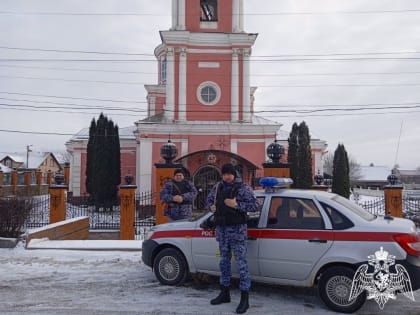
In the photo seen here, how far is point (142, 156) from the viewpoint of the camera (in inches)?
987

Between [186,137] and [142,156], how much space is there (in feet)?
9.58

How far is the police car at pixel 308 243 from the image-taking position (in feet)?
17.2

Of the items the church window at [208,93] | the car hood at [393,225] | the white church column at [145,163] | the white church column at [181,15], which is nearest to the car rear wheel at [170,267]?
the car hood at [393,225]

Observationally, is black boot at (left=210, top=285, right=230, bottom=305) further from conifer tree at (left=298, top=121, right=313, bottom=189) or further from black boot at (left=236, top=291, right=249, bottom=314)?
conifer tree at (left=298, top=121, right=313, bottom=189)

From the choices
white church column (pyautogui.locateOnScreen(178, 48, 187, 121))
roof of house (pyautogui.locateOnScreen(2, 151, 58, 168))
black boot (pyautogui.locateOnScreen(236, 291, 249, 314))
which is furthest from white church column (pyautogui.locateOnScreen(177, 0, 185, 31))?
roof of house (pyautogui.locateOnScreen(2, 151, 58, 168))

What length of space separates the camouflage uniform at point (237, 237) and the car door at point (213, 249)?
1.34 feet

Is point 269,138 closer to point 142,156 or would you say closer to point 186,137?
point 186,137

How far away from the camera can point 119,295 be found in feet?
20.2

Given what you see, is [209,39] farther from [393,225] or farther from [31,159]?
[31,159]

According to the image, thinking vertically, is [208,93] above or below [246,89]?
below

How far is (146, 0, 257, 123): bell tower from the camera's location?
26609 mm

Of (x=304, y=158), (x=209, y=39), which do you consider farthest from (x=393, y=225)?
(x=209, y=39)

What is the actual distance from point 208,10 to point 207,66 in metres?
5.10

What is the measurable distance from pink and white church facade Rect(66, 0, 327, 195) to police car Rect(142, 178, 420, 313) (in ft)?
61.8
